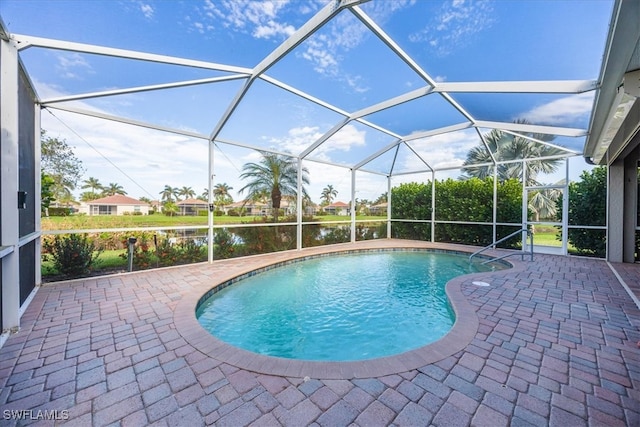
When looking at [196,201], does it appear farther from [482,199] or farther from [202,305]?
[482,199]

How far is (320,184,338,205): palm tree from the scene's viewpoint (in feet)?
34.4

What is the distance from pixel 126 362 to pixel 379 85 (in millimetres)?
5833

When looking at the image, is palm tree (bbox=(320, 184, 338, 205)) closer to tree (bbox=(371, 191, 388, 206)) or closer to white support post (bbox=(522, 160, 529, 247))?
tree (bbox=(371, 191, 388, 206))

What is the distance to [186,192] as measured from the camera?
22.4ft

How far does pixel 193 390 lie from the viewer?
214 cm

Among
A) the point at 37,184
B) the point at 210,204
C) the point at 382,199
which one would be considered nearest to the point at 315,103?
the point at 210,204

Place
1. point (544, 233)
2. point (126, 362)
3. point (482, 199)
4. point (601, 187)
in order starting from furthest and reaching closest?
point (482, 199) → point (544, 233) → point (601, 187) → point (126, 362)

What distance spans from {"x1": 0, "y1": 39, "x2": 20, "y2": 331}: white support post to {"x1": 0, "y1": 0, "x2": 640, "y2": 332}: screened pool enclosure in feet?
0.06

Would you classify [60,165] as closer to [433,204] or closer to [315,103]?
[315,103]

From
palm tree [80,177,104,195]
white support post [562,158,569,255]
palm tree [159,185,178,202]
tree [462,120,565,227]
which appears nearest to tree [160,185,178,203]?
palm tree [159,185,178,202]

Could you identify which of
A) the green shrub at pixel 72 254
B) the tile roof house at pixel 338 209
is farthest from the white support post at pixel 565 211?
the green shrub at pixel 72 254

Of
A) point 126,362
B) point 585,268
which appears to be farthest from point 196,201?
point 585,268

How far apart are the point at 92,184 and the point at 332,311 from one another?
5.50m

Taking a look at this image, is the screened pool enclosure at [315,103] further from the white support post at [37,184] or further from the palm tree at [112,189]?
the palm tree at [112,189]
